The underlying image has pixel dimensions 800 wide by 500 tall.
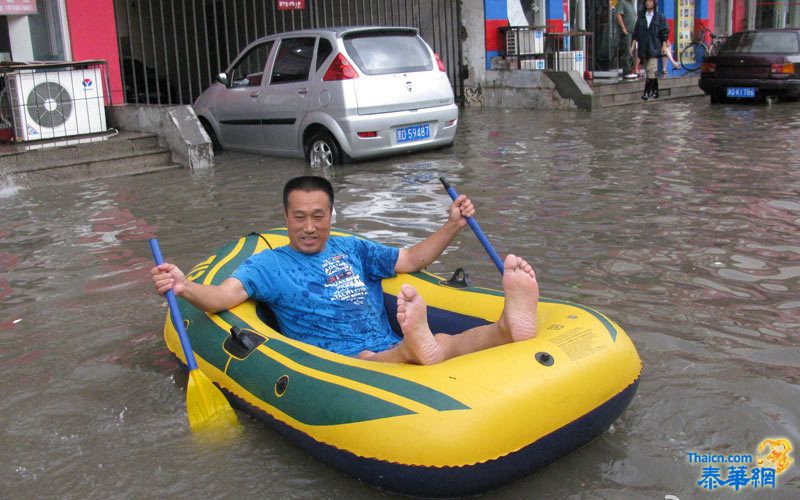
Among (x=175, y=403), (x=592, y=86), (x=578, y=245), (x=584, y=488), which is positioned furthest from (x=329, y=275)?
(x=592, y=86)

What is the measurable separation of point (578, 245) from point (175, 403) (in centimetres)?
323

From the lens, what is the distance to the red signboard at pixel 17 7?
34.1ft

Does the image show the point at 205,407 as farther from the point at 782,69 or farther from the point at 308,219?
the point at 782,69

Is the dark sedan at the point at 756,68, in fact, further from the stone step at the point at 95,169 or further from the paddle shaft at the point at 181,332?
the paddle shaft at the point at 181,332

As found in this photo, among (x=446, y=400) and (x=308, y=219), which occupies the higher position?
(x=308, y=219)

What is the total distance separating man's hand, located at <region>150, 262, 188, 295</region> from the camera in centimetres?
349

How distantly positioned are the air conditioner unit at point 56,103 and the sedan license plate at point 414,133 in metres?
3.83

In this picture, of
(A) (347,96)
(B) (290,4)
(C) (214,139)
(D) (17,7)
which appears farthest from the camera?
(B) (290,4)

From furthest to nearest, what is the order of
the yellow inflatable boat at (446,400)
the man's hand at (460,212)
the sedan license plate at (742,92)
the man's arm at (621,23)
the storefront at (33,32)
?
1. the man's arm at (621,23)
2. the sedan license plate at (742,92)
3. the storefront at (33,32)
4. the man's hand at (460,212)
5. the yellow inflatable boat at (446,400)

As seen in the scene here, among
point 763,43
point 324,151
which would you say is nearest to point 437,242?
point 324,151

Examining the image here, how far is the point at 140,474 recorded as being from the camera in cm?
323

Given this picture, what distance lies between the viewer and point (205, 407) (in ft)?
11.6

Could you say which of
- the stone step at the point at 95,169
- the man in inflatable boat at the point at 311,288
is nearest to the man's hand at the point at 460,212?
the man in inflatable boat at the point at 311,288

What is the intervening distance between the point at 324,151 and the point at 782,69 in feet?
31.4
